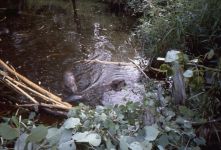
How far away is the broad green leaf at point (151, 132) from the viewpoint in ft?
6.59

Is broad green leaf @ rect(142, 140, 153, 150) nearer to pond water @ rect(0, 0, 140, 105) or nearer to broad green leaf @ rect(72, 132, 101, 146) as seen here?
broad green leaf @ rect(72, 132, 101, 146)

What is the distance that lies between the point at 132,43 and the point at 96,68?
1711 mm

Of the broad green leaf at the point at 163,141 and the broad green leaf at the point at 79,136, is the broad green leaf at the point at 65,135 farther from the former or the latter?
the broad green leaf at the point at 163,141

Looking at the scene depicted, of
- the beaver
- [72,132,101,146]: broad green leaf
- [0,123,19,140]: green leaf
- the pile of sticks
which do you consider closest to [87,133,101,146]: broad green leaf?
[72,132,101,146]: broad green leaf

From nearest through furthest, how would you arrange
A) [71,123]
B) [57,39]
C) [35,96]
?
[71,123] < [35,96] < [57,39]

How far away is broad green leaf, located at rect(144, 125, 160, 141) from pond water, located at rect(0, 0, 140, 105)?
3.13 metres

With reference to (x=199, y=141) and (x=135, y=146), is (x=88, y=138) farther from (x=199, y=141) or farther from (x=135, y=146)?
(x=199, y=141)

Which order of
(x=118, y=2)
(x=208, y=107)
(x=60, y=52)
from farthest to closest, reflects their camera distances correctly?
(x=118, y=2) → (x=60, y=52) → (x=208, y=107)

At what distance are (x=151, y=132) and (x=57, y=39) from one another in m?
6.12

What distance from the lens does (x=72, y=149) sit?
1.81 m

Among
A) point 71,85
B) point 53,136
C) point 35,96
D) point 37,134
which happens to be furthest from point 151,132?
point 71,85

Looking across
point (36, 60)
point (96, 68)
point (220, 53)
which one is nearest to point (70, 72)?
point (96, 68)

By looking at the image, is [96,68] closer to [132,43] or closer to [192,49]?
[132,43]

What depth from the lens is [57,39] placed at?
787 cm
